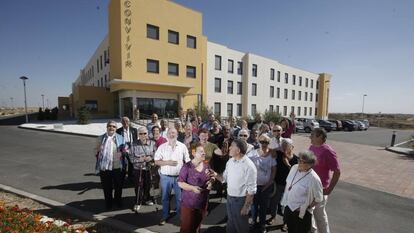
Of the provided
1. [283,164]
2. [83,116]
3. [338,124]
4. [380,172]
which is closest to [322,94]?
[338,124]

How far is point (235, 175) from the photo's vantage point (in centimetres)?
302

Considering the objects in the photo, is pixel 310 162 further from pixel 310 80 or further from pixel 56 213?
pixel 310 80

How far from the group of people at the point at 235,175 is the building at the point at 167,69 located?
17.2 m

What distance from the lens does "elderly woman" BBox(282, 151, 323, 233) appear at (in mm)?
2721

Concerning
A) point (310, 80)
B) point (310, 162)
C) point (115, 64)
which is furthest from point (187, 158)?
point (310, 80)

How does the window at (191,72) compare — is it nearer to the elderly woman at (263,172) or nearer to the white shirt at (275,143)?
the white shirt at (275,143)

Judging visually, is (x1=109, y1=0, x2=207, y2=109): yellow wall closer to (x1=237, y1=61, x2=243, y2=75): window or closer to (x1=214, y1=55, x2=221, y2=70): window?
(x1=214, y1=55, x2=221, y2=70): window

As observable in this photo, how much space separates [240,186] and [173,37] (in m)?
23.6

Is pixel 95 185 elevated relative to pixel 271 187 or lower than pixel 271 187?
lower

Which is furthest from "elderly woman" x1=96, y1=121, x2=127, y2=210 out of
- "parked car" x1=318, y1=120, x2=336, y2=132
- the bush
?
"parked car" x1=318, y1=120, x2=336, y2=132

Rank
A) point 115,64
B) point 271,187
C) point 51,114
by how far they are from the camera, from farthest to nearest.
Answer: point 51,114
point 115,64
point 271,187

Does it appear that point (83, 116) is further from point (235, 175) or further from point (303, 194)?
point (303, 194)

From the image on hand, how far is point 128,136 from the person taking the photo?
5.58 metres

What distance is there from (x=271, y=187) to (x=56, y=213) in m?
4.31
